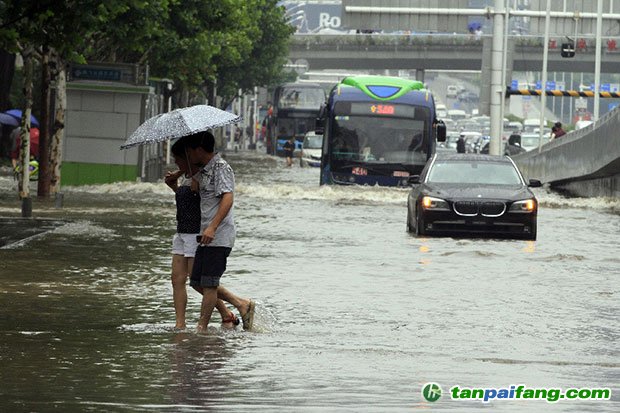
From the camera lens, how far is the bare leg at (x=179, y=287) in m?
13.5

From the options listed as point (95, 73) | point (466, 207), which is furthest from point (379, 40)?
point (466, 207)

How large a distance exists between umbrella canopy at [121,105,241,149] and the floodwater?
1.46 m

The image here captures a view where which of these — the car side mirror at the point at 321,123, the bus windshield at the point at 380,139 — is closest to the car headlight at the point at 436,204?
the car side mirror at the point at 321,123

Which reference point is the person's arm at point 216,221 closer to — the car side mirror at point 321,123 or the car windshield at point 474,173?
the car windshield at point 474,173

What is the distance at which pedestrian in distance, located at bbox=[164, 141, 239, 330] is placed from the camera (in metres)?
13.5

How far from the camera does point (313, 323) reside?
14.5 metres

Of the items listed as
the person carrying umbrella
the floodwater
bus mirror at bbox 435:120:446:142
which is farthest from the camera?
bus mirror at bbox 435:120:446:142

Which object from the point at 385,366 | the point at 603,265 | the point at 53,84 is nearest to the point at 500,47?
the point at 53,84

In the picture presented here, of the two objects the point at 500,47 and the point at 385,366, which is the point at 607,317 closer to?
the point at 385,366

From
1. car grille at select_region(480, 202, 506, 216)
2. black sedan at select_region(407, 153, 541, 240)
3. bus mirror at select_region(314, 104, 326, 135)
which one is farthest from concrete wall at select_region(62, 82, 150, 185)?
car grille at select_region(480, 202, 506, 216)

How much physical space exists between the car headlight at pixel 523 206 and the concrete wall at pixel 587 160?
548 inches

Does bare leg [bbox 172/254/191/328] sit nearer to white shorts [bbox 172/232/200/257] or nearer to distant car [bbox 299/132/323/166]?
white shorts [bbox 172/232/200/257]

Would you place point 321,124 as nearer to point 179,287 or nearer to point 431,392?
point 179,287

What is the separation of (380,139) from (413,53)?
81616 mm
